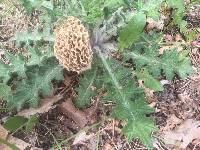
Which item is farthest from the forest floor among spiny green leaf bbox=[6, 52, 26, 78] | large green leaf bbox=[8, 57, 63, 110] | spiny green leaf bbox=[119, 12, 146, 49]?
spiny green leaf bbox=[119, 12, 146, 49]

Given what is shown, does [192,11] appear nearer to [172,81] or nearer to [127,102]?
[172,81]

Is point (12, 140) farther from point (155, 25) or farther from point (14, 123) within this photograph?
point (155, 25)

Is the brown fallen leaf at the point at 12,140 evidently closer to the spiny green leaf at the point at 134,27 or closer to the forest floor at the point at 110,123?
the forest floor at the point at 110,123

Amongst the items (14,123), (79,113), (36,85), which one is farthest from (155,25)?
(14,123)

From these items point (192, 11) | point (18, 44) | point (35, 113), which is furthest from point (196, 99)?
point (18, 44)

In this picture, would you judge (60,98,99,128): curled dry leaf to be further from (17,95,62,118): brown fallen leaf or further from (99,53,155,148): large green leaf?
(99,53,155,148): large green leaf
